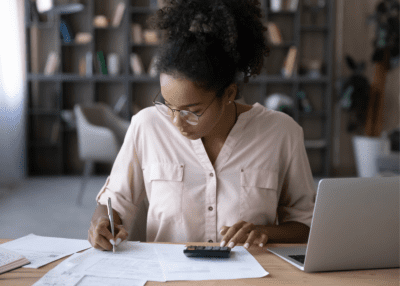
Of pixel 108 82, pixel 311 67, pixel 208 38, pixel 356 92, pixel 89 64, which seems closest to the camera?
pixel 208 38

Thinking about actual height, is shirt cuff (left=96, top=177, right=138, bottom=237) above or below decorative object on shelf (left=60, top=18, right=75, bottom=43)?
below

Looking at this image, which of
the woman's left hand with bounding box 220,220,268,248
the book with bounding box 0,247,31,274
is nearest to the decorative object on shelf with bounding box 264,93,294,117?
the woman's left hand with bounding box 220,220,268,248

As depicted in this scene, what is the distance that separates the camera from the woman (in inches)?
37.5

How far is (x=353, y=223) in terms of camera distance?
72cm

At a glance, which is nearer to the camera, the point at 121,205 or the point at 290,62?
the point at 121,205

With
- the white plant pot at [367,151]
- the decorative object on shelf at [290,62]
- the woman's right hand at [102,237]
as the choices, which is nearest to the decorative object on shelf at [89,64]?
the decorative object on shelf at [290,62]

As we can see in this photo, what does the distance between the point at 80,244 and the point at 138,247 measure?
0.15 metres

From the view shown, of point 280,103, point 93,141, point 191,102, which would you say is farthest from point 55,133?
point 191,102

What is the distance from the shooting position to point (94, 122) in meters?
3.95

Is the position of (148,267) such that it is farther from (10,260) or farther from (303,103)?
(303,103)

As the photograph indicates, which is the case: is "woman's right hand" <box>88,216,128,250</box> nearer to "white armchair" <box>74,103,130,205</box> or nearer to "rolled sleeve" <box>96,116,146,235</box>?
"rolled sleeve" <box>96,116,146,235</box>

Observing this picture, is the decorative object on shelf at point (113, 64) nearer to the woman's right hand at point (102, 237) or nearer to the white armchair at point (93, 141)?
the white armchair at point (93, 141)

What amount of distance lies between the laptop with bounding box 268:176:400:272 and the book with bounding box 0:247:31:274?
1.87ft

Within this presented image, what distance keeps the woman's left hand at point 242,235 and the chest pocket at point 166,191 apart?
24cm
